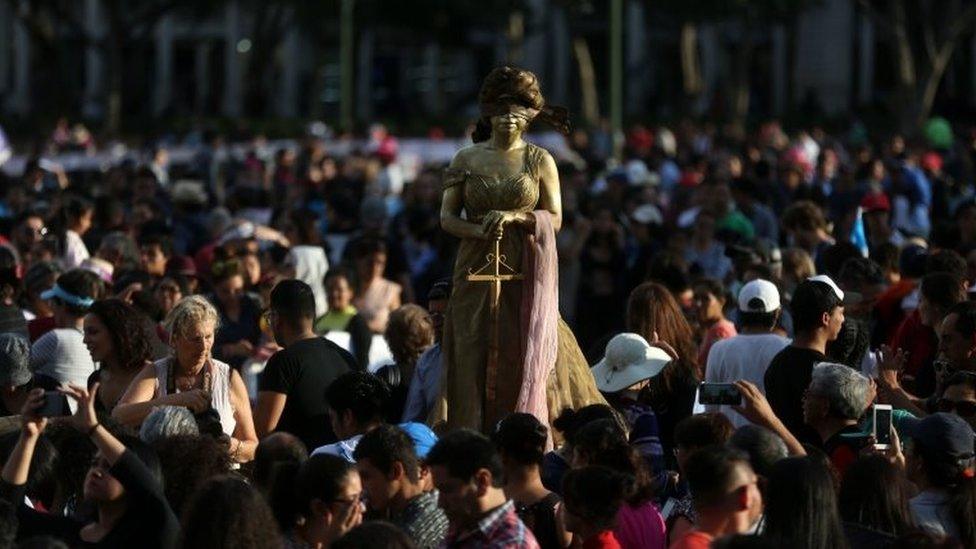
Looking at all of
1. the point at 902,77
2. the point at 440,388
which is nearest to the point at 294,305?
the point at 440,388

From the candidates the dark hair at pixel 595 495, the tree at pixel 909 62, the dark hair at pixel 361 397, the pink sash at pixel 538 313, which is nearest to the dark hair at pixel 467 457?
the dark hair at pixel 595 495

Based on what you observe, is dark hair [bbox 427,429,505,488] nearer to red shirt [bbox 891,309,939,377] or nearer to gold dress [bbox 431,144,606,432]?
gold dress [bbox 431,144,606,432]

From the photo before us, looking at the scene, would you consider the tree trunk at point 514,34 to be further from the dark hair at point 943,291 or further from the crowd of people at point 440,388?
the dark hair at point 943,291

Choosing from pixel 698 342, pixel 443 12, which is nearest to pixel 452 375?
pixel 698 342

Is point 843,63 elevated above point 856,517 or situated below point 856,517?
below

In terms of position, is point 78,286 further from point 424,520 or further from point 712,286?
point 424,520

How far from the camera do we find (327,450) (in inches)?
391

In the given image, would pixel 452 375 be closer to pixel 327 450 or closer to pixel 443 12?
pixel 327 450

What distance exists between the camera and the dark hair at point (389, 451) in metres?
8.80

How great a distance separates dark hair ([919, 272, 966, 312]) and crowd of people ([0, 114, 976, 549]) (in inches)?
1.1

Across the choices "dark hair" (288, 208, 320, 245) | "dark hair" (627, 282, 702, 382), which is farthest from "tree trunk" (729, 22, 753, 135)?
"dark hair" (627, 282, 702, 382)

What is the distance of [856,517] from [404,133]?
50.9 m

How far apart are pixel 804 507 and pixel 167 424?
8.97 feet

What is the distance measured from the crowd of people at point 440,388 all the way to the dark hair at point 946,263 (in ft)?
A: 0.10
